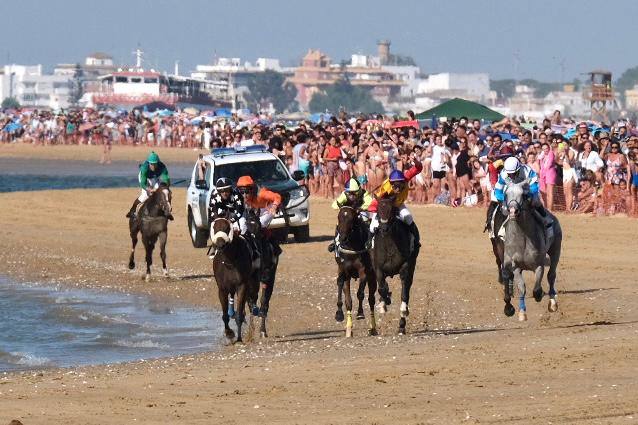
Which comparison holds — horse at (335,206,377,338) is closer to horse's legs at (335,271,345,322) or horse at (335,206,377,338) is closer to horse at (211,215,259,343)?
horse's legs at (335,271,345,322)

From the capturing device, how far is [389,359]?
50.3ft

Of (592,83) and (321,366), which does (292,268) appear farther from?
(592,83)

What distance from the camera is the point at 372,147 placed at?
3466 centimetres

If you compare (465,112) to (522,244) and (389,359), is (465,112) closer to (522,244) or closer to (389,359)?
(522,244)

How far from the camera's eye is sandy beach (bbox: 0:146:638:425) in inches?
480

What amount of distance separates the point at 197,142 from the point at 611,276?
61068mm

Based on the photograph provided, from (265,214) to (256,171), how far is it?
1037 cm

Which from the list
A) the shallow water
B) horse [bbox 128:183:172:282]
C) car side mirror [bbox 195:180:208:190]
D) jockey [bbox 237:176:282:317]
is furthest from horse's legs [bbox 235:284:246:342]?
car side mirror [bbox 195:180:208:190]

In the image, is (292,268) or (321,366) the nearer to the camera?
(321,366)

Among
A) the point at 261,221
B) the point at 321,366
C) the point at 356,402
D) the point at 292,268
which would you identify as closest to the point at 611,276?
the point at 292,268

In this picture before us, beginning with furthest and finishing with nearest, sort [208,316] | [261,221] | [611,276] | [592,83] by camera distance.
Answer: [592,83] < [611,276] < [208,316] < [261,221]

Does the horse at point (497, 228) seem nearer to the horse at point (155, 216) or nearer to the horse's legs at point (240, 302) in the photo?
the horse's legs at point (240, 302)

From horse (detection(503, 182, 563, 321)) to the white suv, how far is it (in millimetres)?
9029

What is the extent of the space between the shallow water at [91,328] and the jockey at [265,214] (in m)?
0.97
